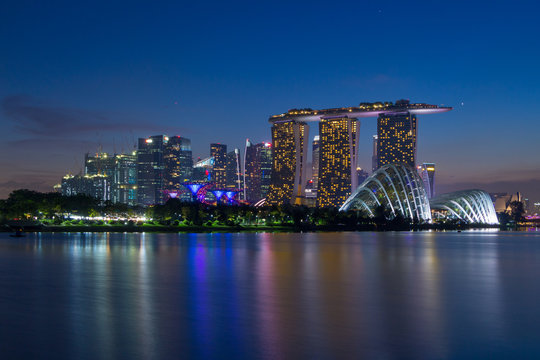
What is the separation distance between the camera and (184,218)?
149 m

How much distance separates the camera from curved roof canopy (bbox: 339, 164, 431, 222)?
6698 inches

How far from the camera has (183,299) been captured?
22.4 meters

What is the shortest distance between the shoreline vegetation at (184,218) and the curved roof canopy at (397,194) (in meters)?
3.80

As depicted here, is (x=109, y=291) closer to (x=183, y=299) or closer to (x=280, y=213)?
(x=183, y=299)

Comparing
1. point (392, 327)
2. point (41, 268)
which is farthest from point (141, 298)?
point (41, 268)

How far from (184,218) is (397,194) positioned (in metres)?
62.9

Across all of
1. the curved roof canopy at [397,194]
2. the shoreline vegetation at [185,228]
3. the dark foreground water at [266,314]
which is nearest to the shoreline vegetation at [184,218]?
the shoreline vegetation at [185,228]

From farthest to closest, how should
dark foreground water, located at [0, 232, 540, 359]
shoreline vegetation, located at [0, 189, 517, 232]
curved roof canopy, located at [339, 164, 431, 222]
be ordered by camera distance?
curved roof canopy, located at [339, 164, 431, 222]
shoreline vegetation, located at [0, 189, 517, 232]
dark foreground water, located at [0, 232, 540, 359]

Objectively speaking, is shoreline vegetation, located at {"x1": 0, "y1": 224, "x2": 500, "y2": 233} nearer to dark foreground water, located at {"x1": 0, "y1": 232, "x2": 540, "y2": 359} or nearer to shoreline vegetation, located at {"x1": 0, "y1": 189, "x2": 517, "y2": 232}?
shoreline vegetation, located at {"x1": 0, "y1": 189, "x2": 517, "y2": 232}

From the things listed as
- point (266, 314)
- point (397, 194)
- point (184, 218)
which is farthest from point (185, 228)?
point (266, 314)

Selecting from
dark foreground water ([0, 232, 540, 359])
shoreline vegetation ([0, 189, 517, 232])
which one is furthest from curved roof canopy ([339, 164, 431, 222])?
dark foreground water ([0, 232, 540, 359])

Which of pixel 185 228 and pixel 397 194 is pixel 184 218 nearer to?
pixel 185 228

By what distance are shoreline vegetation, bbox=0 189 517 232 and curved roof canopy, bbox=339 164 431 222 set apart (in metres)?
3.80

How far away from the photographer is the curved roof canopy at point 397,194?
6698 inches
